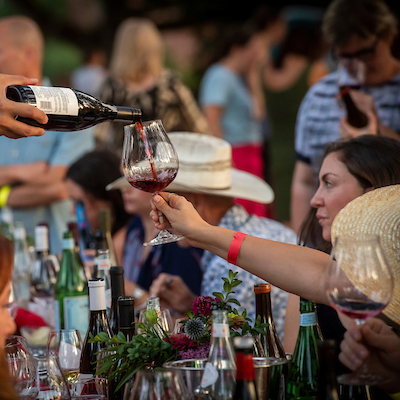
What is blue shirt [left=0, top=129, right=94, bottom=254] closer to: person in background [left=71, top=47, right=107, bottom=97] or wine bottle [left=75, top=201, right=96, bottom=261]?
wine bottle [left=75, top=201, right=96, bottom=261]

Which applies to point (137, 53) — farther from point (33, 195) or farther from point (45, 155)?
point (33, 195)

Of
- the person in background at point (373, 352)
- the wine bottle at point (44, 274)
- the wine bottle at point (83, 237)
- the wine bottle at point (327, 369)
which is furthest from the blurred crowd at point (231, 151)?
the wine bottle at point (44, 274)

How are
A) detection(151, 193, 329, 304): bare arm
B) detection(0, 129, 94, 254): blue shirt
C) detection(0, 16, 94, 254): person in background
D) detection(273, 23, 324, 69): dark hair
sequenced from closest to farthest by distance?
detection(151, 193, 329, 304): bare arm < detection(0, 16, 94, 254): person in background < detection(0, 129, 94, 254): blue shirt < detection(273, 23, 324, 69): dark hair

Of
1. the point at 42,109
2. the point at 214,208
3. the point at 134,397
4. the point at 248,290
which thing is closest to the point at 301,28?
the point at 214,208

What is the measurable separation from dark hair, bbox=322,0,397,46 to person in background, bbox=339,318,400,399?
1808 millimetres

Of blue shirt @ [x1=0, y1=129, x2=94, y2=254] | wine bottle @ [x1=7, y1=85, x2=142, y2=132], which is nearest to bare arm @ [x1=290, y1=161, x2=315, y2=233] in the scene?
blue shirt @ [x1=0, y1=129, x2=94, y2=254]

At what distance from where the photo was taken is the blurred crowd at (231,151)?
1.81 metres

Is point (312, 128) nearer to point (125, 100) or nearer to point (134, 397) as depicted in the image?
point (125, 100)

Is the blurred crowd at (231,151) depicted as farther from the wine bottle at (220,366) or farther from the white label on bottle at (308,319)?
the wine bottle at (220,366)

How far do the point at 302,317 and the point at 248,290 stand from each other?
0.83m

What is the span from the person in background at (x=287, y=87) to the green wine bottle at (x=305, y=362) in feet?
11.9

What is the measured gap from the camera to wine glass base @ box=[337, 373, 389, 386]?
3.18 ft

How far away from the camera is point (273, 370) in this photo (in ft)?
3.62

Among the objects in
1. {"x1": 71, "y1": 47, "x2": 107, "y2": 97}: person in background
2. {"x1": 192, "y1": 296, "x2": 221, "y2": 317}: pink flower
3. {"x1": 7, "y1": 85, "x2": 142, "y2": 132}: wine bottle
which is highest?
{"x1": 71, "y1": 47, "x2": 107, "y2": 97}: person in background
